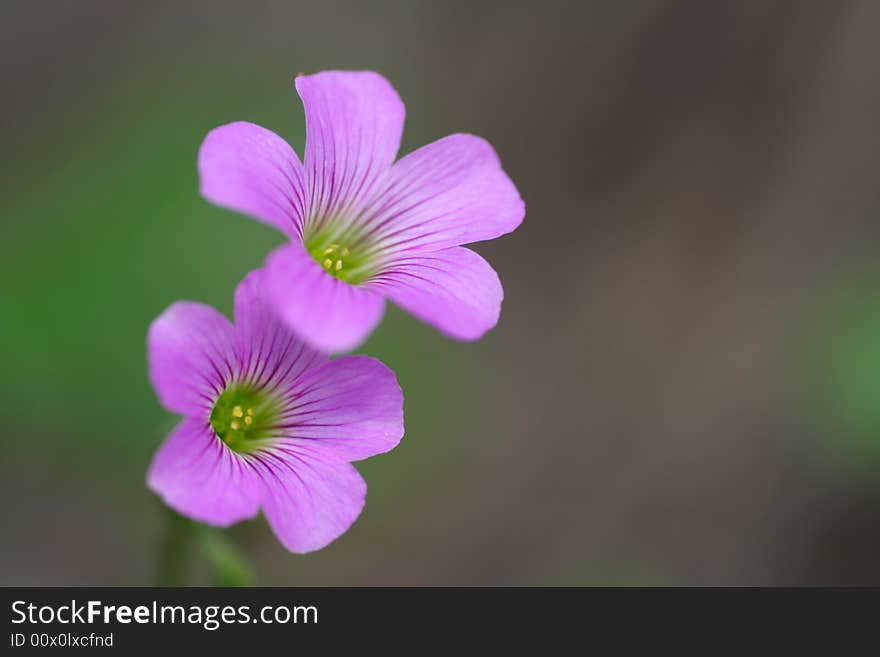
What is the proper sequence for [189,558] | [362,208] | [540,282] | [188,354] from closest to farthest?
[188,354], [362,208], [189,558], [540,282]

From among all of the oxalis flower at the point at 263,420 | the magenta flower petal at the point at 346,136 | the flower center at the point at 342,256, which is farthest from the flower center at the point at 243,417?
the magenta flower petal at the point at 346,136

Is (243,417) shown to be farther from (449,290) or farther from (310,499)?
(449,290)

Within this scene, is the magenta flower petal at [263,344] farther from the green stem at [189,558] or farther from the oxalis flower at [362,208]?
the green stem at [189,558]

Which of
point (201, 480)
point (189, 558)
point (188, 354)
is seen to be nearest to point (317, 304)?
point (188, 354)

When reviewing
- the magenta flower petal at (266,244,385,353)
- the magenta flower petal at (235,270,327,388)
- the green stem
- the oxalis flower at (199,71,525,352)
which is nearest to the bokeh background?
the green stem

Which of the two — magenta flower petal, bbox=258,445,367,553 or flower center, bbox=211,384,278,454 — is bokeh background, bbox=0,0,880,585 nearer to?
flower center, bbox=211,384,278,454

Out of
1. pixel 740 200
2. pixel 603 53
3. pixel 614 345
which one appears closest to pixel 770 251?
pixel 740 200
